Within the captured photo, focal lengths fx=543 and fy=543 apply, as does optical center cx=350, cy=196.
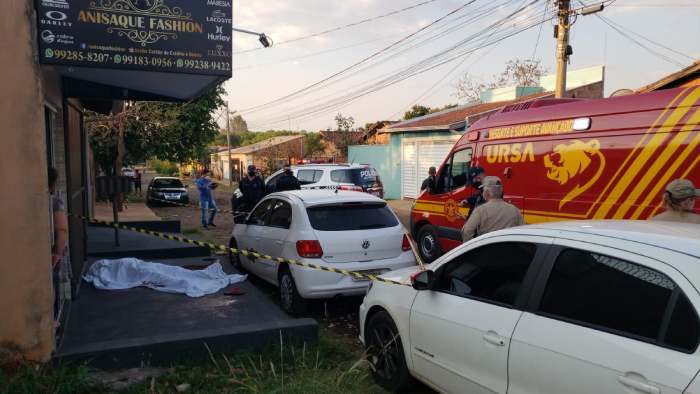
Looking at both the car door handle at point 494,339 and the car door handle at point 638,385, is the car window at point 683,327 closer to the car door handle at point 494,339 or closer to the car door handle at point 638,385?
the car door handle at point 638,385

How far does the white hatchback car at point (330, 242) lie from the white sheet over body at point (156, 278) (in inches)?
31.0

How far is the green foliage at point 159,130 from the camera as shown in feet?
70.3

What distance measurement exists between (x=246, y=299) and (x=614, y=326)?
468cm

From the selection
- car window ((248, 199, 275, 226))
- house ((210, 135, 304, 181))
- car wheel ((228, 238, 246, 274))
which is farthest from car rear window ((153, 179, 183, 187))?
car window ((248, 199, 275, 226))

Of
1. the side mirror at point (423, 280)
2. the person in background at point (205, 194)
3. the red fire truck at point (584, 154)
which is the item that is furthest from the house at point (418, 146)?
the side mirror at point (423, 280)

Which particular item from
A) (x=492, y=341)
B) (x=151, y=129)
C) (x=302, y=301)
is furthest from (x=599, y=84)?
(x=492, y=341)

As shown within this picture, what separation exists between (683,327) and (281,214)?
5491mm

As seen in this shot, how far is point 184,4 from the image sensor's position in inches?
207

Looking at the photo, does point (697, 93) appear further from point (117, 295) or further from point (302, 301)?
point (117, 295)

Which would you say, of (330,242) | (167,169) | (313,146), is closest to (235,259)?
(330,242)

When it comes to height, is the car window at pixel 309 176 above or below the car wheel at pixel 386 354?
above

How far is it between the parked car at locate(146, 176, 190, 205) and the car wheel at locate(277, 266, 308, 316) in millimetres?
18256

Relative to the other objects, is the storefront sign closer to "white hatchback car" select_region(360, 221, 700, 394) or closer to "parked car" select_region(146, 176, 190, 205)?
"white hatchback car" select_region(360, 221, 700, 394)

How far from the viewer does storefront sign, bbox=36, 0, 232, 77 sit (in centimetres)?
461
